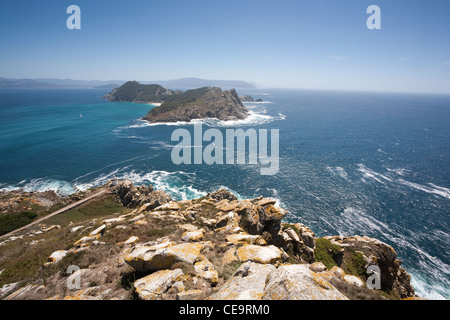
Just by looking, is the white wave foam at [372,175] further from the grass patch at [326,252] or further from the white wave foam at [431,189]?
the grass patch at [326,252]

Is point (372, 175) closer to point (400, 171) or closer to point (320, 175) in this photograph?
point (400, 171)

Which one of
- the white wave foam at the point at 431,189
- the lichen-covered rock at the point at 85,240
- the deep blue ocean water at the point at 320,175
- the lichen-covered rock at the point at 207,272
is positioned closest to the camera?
the lichen-covered rock at the point at 207,272

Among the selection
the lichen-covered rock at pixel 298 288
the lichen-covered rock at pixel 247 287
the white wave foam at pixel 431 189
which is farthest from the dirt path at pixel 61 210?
the white wave foam at pixel 431 189

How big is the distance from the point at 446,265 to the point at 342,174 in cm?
3485

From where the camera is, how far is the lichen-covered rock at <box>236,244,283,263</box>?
13657 millimetres

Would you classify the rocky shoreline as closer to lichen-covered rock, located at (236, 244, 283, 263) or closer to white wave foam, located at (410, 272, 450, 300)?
lichen-covered rock, located at (236, 244, 283, 263)

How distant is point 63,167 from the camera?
71062 mm

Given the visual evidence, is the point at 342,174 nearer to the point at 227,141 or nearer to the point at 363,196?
the point at 363,196

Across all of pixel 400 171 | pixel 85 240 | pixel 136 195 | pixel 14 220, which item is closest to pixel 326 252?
pixel 85 240

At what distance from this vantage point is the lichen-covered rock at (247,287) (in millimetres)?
8016

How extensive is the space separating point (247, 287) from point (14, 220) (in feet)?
180

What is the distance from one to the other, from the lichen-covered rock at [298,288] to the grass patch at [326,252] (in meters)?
20.0

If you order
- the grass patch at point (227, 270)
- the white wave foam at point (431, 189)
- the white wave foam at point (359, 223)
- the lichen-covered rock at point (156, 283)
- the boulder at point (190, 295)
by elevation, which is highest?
the boulder at point (190, 295)

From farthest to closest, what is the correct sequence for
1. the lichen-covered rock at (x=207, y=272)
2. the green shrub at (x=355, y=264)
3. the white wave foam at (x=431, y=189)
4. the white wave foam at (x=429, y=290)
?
1. the white wave foam at (x=431, y=189)
2. the white wave foam at (x=429, y=290)
3. the green shrub at (x=355, y=264)
4. the lichen-covered rock at (x=207, y=272)
